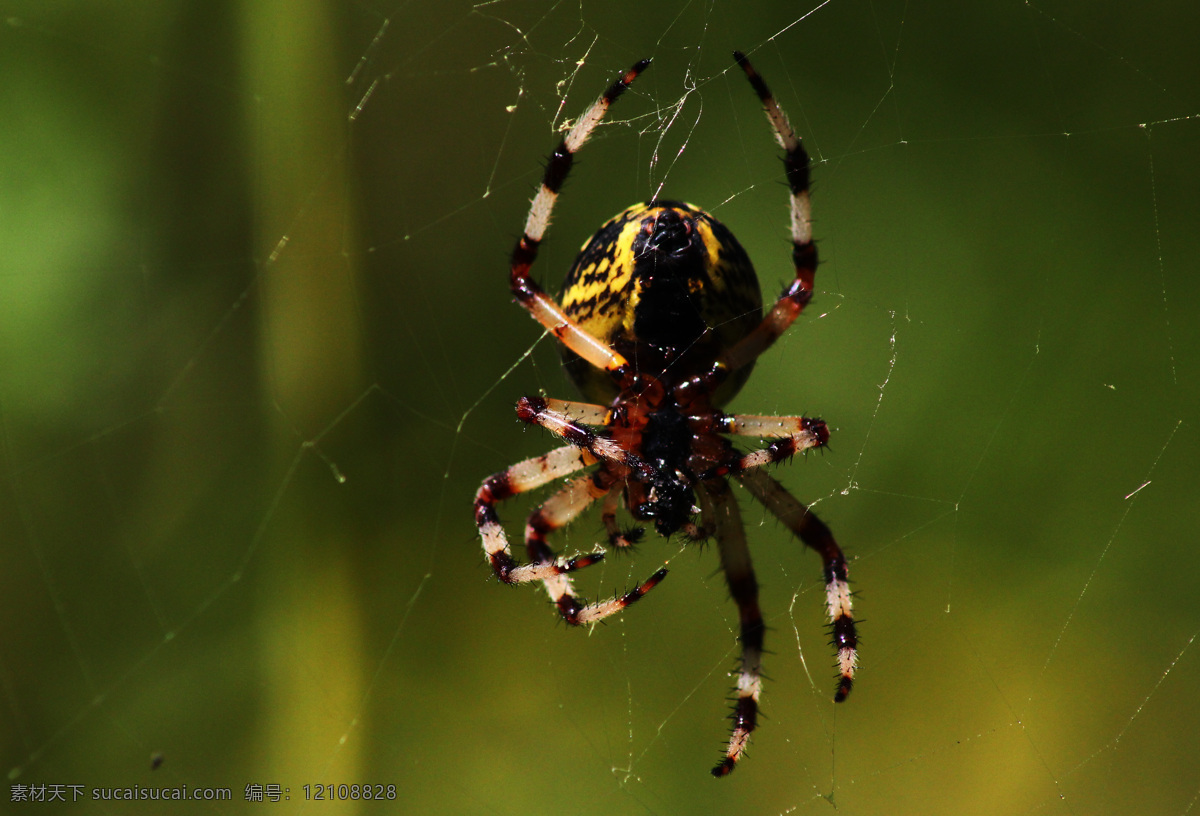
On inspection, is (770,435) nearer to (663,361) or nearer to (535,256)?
(663,361)

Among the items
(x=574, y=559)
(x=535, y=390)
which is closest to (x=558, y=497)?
(x=574, y=559)

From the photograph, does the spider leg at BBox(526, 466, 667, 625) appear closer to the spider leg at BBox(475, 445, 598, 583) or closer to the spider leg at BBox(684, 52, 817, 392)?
the spider leg at BBox(475, 445, 598, 583)

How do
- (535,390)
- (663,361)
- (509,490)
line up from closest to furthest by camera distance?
(663,361) → (509,490) → (535,390)

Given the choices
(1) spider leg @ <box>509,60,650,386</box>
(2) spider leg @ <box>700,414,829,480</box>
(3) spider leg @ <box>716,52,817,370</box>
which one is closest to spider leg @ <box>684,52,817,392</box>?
(3) spider leg @ <box>716,52,817,370</box>

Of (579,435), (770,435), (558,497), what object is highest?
(579,435)

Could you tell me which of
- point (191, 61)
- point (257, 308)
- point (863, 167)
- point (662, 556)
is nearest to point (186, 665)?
point (257, 308)

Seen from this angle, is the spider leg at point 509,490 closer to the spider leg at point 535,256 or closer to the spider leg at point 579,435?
the spider leg at point 579,435

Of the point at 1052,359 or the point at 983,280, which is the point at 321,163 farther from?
the point at 1052,359
